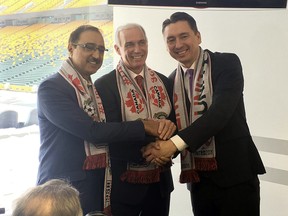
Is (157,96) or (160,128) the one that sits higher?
(157,96)

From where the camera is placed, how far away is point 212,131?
2061 mm

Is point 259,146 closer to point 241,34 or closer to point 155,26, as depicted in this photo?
point 241,34

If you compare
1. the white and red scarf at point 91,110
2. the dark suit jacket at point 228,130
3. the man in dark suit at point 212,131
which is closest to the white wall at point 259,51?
the man in dark suit at point 212,131

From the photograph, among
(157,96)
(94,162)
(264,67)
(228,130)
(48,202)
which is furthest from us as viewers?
(264,67)

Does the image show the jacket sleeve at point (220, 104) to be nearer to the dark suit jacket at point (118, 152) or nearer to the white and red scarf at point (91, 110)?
the dark suit jacket at point (118, 152)

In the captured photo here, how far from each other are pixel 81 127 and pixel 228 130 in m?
0.86

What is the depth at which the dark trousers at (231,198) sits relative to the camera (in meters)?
2.18

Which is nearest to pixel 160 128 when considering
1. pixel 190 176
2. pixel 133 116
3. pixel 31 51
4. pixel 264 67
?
pixel 133 116

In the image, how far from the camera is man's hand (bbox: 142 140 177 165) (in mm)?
2105

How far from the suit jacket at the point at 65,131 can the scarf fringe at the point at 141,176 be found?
0.27m

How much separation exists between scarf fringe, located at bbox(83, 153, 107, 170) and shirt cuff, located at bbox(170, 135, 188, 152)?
1.35 ft

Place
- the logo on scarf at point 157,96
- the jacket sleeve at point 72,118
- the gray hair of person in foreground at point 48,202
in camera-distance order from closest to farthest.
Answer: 1. the gray hair of person in foreground at point 48,202
2. the jacket sleeve at point 72,118
3. the logo on scarf at point 157,96

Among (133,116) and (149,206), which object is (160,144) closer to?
(133,116)

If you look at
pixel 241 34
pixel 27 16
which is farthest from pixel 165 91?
pixel 27 16
